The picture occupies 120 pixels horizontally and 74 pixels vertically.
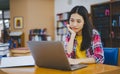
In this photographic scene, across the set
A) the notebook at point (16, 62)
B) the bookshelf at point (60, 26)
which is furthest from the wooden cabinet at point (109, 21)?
the notebook at point (16, 62)

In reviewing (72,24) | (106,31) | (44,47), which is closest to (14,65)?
(44,47)

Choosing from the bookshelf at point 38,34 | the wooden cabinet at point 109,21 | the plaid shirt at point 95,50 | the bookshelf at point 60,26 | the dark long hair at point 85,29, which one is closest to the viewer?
the plaid shirt at point 95,50

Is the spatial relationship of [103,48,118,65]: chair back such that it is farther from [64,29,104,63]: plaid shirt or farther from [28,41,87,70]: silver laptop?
[28,41,87,70]: silver laptop

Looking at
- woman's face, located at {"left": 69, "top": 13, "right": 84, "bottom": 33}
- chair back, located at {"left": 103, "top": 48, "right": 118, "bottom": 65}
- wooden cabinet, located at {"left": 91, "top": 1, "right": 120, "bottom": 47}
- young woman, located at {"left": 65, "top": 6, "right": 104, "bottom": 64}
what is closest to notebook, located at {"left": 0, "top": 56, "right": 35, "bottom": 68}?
young woman, located at {"left": 65, "top": 6, "right": 104, "bottom": 64}

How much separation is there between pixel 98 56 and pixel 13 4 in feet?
23.5

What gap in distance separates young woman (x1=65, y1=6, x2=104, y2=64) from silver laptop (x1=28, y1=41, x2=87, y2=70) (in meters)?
0.39

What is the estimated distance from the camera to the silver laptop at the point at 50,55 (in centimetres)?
109

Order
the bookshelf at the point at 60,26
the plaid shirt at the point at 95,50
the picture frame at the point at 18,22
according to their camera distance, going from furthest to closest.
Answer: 1. the picture frame at the point at 18,22
2. the bookshelf at the point at 60,26
3. the plaid shirt at the point at 95,50

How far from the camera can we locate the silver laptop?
109 centimetres

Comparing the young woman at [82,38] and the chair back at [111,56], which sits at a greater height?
the young woman at [82,38]

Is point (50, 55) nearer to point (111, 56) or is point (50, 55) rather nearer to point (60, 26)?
point (111, 56)

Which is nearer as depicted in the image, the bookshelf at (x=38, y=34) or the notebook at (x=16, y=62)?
the notebook at (x=16, y=62)

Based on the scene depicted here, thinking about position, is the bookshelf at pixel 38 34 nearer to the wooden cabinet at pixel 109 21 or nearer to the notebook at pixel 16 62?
the wooden cabinet at pixel 109 21

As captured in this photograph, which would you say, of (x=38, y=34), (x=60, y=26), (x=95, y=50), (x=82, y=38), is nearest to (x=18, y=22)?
(x=38, y=34)
